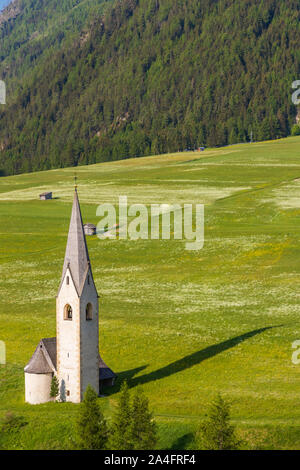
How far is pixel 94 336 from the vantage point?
4925 cm

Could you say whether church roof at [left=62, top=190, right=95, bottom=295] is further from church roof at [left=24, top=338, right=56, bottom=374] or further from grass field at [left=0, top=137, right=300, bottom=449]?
grass field at [left=0, top=137, right=300, bottom=449]

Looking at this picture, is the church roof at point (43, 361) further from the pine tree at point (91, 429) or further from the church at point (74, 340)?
the pine tree at point (91, 429)

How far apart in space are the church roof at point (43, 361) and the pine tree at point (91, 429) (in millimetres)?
9225

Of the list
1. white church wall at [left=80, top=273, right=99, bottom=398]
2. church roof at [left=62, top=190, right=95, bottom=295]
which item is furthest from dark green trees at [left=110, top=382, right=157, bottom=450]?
church roof at [left=62, top=190, right=95, bottom=295]

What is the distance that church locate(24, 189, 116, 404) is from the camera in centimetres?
4847

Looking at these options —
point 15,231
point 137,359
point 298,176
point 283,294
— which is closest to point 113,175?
point 298,176

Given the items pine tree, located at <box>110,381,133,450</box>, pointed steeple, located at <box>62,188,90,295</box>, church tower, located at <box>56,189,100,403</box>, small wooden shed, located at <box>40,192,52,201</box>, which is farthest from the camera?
small wooden shed, located at <box>40,192,52,201</box>

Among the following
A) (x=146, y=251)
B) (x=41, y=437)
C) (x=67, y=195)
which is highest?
(x=67, y=195)

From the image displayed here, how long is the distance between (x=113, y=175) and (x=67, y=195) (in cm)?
2999

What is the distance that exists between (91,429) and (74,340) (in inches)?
364

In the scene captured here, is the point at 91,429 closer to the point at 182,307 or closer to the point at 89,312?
the point at 89,312

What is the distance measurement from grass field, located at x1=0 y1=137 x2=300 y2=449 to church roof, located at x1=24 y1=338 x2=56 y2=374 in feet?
7.43

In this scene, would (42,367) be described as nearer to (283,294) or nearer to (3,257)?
(283,294)

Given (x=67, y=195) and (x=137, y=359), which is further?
(x=67, y=195)
